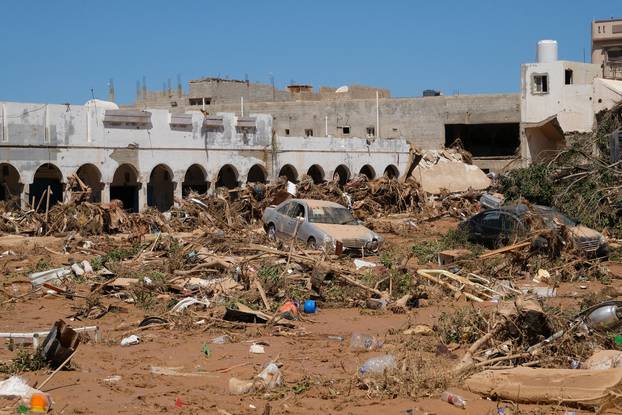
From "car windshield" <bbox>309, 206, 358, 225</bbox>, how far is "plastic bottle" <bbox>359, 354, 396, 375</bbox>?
1249 cm

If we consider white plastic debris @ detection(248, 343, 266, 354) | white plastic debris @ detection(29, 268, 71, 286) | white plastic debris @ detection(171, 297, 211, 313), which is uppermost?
white plastic debris @ detection(29, 268, 71, 286)

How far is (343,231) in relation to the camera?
71.5 ft

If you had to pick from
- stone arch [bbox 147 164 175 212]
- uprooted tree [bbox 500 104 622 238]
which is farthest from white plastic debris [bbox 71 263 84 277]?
stone arch [bbox 147 164 175 212]

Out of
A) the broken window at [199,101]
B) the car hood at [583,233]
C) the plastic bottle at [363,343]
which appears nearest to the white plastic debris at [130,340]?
the plastic bottle at [363,343]

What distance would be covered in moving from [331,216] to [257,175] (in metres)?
19.2

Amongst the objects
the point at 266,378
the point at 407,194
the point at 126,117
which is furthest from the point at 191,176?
the point at 266,378

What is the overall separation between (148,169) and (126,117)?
7.72 ft

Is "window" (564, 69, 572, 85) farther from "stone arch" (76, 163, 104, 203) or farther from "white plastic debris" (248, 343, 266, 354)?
"white plastic debris" (248, 343, 266, 354)

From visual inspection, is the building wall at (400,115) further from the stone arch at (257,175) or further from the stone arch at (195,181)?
the stone arch at (195,181)

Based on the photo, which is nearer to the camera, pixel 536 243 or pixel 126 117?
pixel 536 243

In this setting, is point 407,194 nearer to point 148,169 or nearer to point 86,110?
point 148,169

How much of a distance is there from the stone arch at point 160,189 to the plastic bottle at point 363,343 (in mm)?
27266

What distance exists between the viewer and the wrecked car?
19328mm

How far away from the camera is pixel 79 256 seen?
22250mm
